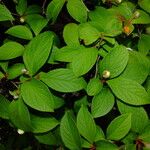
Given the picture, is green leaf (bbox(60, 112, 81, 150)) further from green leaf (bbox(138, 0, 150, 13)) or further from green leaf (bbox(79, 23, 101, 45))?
green leaf (bbox(138, 0, 150, 13))

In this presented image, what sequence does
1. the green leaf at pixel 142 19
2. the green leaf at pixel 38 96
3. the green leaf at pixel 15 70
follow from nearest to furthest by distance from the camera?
1. the green leaf at pixel 38 96
2. the green leaf at pixel 15 70
3. the green leaf at pixel 142 19

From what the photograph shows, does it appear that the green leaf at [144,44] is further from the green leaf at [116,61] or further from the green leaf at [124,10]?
the green leaf at [116,61]

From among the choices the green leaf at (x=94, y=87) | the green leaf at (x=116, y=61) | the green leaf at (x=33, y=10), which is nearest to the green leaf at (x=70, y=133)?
the green leaf at (x=94, y=87)

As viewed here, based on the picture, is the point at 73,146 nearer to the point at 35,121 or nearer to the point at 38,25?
the point at 35,121

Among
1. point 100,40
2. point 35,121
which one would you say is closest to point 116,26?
point 100,40

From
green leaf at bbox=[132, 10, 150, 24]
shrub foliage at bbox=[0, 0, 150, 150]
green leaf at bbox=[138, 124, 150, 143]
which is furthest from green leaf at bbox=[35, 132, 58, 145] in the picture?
green leaf at bbox=[132, 10, 150, 24]

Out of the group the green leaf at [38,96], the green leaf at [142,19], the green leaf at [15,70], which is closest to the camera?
the green leaf at [38,96]
